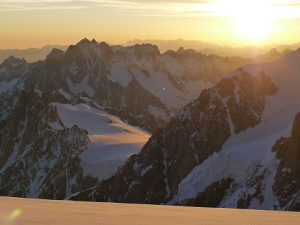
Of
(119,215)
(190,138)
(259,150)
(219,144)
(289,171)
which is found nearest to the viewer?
(119,215)

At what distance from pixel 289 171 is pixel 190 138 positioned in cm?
3975

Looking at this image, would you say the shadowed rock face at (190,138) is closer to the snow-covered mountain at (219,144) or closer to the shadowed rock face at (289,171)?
the snow-covered mountain at (219,144)

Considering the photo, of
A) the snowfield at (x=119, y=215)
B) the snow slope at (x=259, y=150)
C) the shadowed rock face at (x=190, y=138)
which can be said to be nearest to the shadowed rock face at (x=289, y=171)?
the snow slope at (x=259, y=150)

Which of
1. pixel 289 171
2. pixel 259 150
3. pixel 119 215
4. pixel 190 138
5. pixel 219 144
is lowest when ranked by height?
pixel 190 138

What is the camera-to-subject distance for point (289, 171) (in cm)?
9112

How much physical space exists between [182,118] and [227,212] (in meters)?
119

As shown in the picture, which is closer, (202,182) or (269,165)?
(269,165)

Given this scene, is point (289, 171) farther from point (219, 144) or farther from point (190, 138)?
point (190, 138)

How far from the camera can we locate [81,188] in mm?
176250

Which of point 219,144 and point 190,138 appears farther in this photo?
point 190,138

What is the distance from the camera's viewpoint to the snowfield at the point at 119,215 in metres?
11.6

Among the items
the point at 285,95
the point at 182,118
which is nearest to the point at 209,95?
Result: the point at 182,118

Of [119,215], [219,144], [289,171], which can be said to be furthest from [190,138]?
[119,215]

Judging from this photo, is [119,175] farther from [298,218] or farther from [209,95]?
[298,218]
